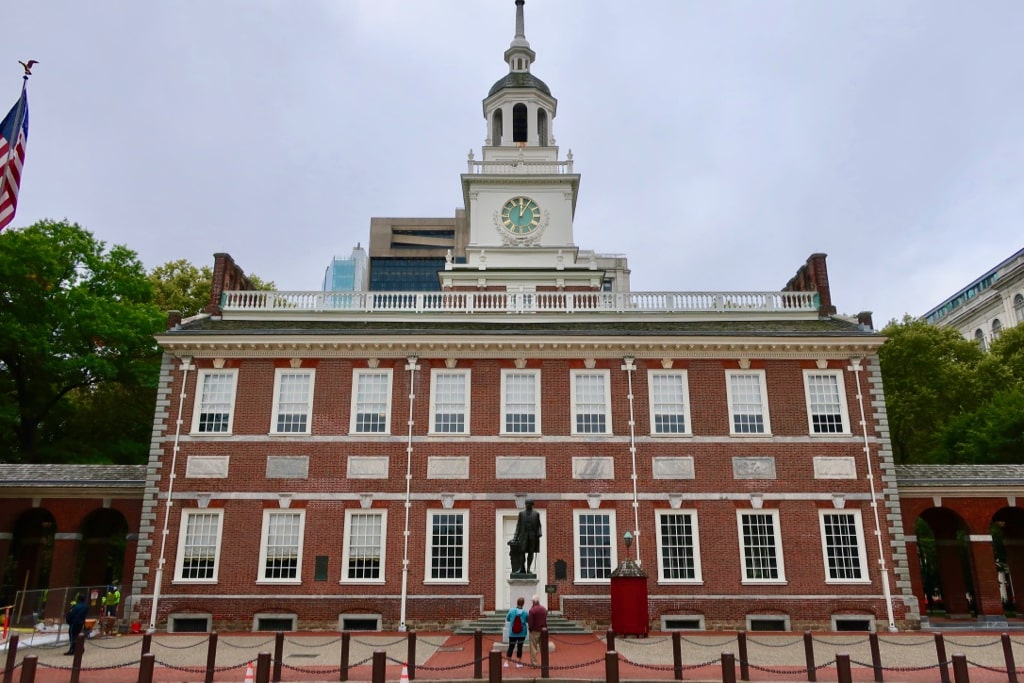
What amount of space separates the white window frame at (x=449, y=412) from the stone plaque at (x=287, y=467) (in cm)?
400

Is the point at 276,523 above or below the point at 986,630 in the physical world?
above

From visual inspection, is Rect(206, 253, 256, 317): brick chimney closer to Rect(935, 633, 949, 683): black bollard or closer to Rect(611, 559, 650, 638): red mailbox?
Rect(611, 559, 650, 638): red mailbox

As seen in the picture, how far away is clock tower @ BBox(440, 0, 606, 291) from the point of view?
34.3 metres

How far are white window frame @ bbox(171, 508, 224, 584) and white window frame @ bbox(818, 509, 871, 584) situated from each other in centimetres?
1816

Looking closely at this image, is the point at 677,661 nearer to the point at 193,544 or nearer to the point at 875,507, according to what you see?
the point at 875,507

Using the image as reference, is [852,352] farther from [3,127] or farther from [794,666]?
[3,127]

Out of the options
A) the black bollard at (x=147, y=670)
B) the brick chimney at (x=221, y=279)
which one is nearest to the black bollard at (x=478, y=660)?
the black bollard at (x=147, y=670)

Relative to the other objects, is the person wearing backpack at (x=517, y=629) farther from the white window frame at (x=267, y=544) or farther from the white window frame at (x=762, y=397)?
the white window frame at (x=762, y=397)

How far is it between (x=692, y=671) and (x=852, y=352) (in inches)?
538

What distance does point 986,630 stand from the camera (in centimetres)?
2219

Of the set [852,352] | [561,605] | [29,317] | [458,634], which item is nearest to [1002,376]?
[852,352]

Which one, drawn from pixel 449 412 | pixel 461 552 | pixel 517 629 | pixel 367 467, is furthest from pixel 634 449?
pixel 517 629

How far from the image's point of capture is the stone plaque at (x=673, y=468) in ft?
79.5

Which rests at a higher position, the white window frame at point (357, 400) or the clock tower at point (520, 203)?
the clock tower at point (520, 203)
